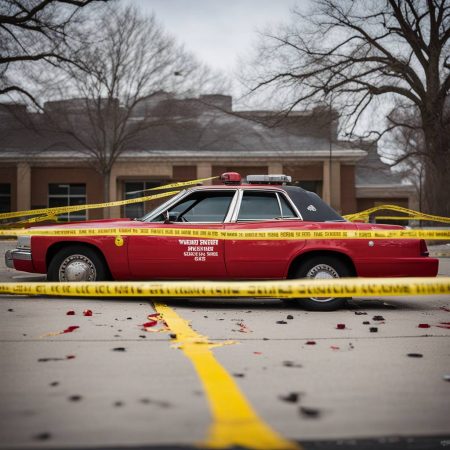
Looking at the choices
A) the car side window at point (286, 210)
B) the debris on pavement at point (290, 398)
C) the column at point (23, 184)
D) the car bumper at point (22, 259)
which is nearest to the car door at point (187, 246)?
the car side window at point (286, 210)

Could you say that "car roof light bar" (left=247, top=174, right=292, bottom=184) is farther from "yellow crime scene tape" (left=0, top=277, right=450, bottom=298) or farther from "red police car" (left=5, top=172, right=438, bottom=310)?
"yellow crime scene tape" (left=0, top=277, right=450, bottom=298)

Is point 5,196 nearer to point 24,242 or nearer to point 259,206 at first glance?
point 24,242

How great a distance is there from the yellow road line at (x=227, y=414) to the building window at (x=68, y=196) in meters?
31.6

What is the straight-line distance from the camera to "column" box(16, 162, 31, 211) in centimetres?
3403

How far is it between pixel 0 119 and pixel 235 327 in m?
24.7

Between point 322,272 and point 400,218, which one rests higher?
point 400,218

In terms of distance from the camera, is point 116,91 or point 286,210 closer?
point 286,210

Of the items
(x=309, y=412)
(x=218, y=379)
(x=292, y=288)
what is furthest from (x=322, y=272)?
(x=309, y=412)

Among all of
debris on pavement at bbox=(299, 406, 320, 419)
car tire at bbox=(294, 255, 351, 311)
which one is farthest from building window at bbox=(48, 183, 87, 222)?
debris on pavement at bbox=(299, 406, 320, 419)

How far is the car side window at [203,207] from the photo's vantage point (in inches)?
281

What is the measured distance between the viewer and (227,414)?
2.93 metres

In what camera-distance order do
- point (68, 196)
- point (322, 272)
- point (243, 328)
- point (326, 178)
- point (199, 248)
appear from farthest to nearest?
point (68, 196) → point (326, 178) → point (199, 248) → point (322, 272) → point (243, 328)

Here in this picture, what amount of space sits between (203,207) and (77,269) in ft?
5.49

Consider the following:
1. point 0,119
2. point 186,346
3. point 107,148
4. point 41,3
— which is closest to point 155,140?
point 107,148
